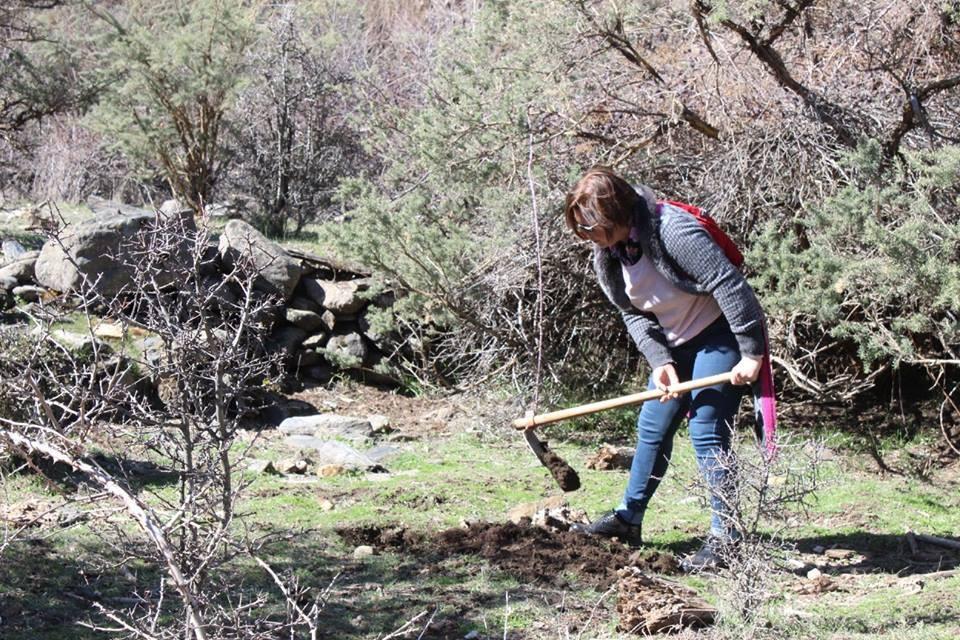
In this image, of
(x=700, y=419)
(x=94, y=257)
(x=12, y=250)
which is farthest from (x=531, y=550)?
(x=12, y=250)

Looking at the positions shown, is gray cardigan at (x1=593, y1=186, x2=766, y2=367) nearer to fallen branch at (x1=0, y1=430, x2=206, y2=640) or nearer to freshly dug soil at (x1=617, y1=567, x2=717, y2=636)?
freshly dug soil at (x1=617, y1=567, x2=717, y2=636)

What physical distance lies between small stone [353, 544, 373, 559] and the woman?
1.01 metres

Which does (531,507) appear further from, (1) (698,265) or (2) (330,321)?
(2) (330,321)

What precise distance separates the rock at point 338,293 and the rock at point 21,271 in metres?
2.13

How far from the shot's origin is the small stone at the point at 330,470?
21.7 feet

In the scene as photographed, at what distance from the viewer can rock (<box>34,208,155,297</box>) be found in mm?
8477

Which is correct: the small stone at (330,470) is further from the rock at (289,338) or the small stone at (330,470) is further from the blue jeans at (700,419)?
the rock at (289,338)

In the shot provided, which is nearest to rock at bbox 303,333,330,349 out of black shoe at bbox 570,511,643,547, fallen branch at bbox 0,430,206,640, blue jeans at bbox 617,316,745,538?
black shoe at bbox 570,511,643,547

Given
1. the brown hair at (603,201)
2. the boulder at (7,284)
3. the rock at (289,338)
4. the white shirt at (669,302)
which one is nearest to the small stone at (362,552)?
the white shirt at (669,302)

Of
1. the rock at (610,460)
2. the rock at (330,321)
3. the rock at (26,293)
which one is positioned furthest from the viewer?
the rock at (330,321)

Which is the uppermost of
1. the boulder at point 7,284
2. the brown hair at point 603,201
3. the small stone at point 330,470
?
the brown hair at point 603,201

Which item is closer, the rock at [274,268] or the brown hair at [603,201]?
the brown hair at [603,201]

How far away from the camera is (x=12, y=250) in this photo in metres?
9.67

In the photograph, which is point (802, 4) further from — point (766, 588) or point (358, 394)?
point (358, 394)
